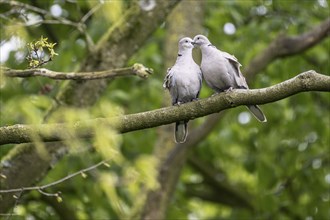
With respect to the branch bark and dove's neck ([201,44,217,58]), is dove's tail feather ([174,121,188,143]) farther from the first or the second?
the branch bark

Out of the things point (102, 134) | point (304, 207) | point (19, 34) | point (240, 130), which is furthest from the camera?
point (240, 130)

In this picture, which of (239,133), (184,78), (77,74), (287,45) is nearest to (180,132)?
(184,78)

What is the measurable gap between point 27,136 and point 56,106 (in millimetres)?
2065

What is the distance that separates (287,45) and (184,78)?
261 centimetres

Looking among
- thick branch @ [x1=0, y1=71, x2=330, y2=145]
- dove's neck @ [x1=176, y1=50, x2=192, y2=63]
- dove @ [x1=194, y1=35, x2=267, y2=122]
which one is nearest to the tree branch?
thick branch @ [x1=0, y1=71, x2=330, y2=145]

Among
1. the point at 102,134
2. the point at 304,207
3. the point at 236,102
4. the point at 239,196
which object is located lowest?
the point at 102,134

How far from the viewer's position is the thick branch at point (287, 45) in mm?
7203

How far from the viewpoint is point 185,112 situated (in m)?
4.01

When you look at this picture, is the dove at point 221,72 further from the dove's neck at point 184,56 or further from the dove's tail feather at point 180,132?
the dove's tail feather at point 180,132

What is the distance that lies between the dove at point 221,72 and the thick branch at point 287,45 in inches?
99.1

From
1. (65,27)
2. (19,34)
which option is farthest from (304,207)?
(19,34)

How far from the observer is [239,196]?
31.1 feet

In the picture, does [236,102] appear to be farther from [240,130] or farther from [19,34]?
[240,130]

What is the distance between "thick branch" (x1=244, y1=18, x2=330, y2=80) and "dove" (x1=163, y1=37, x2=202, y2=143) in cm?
236
